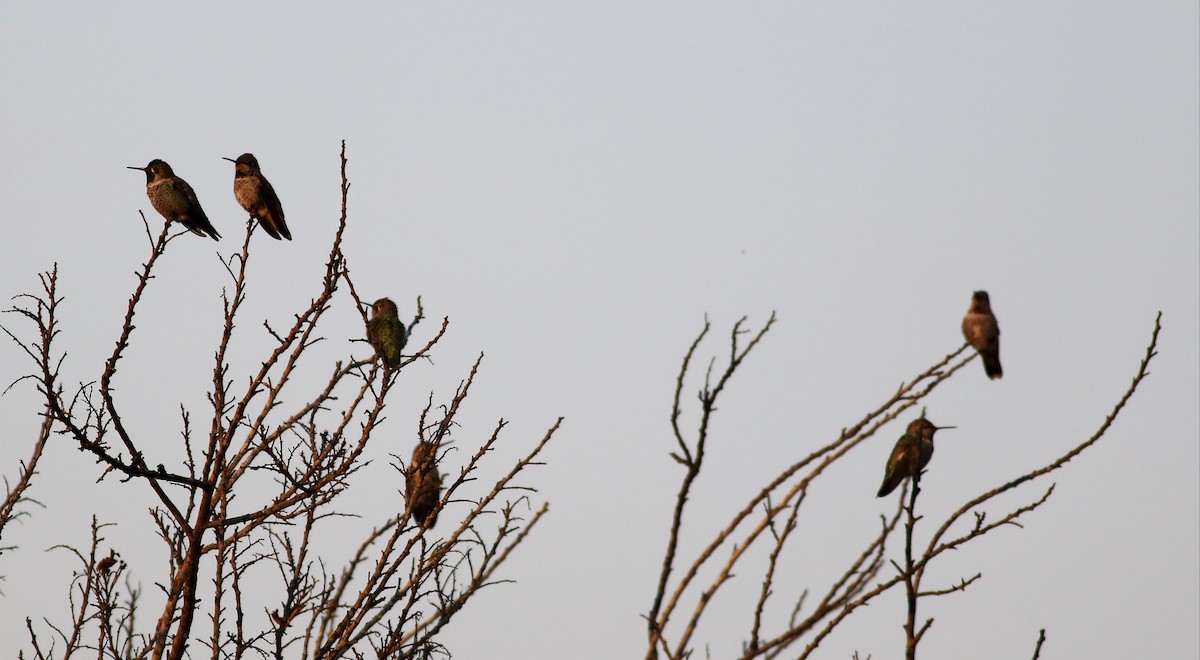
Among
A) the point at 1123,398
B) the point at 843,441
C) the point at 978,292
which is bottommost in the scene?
the point at 843,441

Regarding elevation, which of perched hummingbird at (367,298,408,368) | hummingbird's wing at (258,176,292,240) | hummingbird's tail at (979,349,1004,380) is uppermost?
hummingbird's wing at (258,176,292,240)

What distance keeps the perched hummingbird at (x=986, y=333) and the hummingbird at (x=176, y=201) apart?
5932 millimetres

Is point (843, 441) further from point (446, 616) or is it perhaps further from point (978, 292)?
point (978, 292)

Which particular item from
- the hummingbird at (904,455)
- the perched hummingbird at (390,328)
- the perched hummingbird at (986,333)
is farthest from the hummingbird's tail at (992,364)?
the perched hummingbird at (390,328)

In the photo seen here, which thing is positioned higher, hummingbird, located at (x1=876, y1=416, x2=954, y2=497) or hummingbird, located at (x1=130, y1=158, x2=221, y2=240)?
hummingbird, located at (x1=130, y1=158, x2=221, y2=240)

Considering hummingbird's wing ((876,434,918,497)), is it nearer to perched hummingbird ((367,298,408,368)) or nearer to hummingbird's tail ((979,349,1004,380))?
hummingbird's tail ((979,349,1004,380))

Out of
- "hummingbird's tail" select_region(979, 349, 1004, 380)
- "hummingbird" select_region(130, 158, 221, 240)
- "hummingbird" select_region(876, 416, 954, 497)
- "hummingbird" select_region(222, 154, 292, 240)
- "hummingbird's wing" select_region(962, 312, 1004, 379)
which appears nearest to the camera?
"hummingbird's wing" select_region(962, 312, 1004, 379)

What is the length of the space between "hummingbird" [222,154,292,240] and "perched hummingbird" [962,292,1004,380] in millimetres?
5821

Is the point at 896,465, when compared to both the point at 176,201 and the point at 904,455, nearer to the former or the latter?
the point at 904,455

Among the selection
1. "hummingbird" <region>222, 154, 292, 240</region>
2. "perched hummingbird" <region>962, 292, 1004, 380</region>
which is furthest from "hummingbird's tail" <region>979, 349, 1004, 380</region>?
"hummingbird" <region>222, 154, 292, 240</region>

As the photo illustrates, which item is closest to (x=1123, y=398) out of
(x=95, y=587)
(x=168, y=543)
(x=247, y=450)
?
(x=247, y=450)

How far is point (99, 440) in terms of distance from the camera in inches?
218

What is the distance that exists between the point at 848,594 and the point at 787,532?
12.0 inches

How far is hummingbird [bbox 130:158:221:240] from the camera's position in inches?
376
